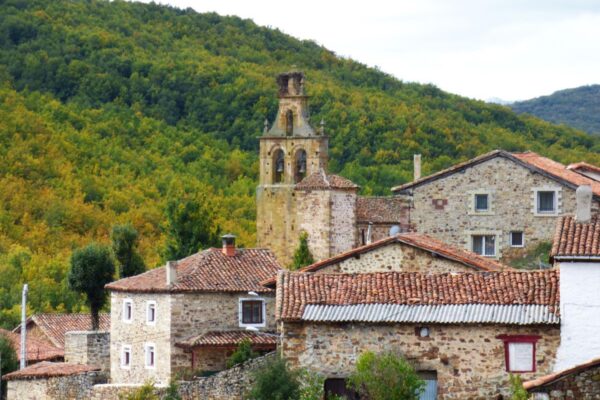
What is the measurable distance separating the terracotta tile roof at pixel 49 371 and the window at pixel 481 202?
42.7ft

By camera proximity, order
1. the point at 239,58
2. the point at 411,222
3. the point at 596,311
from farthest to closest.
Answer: the point at 239,58 < the point at 411,222 < the point at 596,311

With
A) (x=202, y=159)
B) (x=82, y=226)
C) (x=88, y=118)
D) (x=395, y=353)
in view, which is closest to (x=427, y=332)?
(x=395, y=353)

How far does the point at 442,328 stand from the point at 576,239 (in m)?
3.56

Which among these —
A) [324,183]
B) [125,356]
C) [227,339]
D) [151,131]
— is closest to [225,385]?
[227,339]

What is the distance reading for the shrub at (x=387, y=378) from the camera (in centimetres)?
3594

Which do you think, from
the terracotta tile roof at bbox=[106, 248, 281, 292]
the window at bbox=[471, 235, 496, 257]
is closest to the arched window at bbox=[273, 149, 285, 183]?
the terracotta tile roof at bbox=[106, 248, 281, 292]

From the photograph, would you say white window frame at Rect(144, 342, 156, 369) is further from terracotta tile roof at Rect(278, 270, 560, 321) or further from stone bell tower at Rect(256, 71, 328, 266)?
stone bell tower at Rect(256, 71, 328, 266)

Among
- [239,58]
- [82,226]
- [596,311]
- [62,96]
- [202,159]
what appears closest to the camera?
[596,311]

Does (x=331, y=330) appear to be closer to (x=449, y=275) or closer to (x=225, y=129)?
(x=449, y=275)

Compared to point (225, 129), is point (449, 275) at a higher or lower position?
lower

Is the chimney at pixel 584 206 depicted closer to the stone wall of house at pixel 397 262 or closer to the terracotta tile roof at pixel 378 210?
the stone wall of house at pixel 397 262

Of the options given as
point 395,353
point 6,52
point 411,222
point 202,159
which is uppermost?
point 6,52

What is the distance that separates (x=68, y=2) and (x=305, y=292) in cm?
11881

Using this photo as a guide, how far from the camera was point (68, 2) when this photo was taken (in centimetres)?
15438
